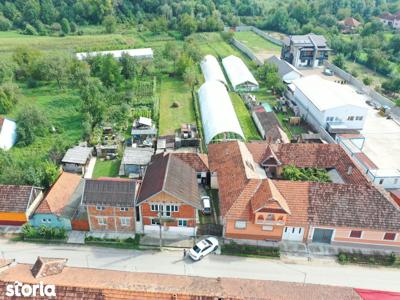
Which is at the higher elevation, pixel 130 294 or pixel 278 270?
pixel 130 294

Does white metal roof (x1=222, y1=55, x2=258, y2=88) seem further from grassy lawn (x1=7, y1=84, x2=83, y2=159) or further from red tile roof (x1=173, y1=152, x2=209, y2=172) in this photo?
red tile roof (x1=173, y1=152, x2=209, y2=172)

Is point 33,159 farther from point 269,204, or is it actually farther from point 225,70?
point 225,70

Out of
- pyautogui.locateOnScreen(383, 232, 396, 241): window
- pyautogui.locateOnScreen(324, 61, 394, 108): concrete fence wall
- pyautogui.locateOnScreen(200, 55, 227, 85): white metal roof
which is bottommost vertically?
pyautogui.locateOnScreen(383, 232, 396, 241): window

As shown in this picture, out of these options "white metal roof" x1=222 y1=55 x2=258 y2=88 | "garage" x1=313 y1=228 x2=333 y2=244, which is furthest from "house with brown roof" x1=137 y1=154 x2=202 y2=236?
"white metal roof" x1=222 y1=55 x2=258 y2=88

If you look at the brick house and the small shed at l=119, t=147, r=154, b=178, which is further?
the small shed at l=119, t=147, r=154, b=178

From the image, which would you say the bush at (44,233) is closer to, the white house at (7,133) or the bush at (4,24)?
the white house at (7,133)

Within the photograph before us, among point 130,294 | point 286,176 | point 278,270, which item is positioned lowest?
point 278,270

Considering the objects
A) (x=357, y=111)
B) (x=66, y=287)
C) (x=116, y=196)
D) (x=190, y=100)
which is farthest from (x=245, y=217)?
(x=190, y=100)
